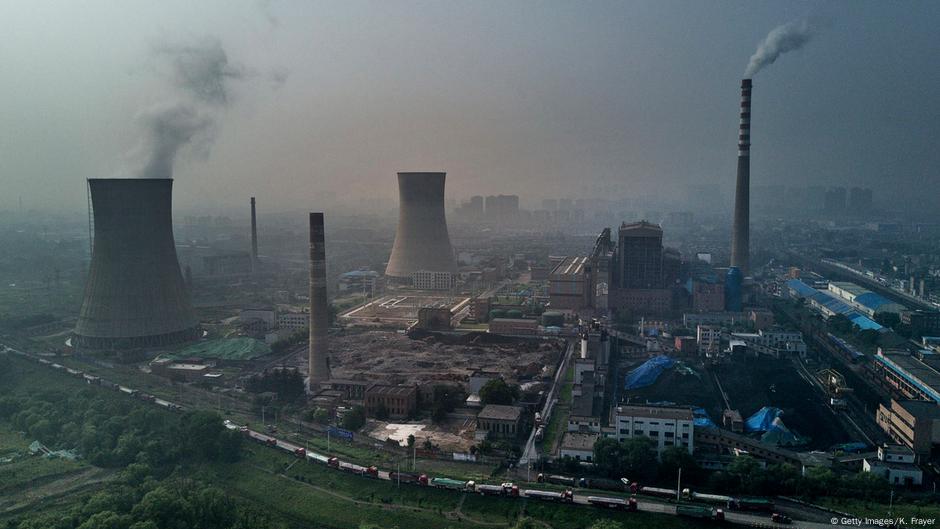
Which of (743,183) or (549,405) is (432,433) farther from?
(743,183)

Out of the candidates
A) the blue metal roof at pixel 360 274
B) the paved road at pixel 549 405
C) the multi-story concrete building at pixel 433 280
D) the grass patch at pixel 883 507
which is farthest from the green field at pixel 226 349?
the grass patch at pixel 883 507

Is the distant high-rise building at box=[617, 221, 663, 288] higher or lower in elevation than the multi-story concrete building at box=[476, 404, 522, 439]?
higher

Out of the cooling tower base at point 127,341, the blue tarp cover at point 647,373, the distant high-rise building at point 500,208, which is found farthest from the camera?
the distant high-rise building at point 500,208

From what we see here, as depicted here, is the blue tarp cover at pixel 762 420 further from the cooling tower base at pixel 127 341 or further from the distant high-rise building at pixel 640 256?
the cooling tower base at pixel 127 341

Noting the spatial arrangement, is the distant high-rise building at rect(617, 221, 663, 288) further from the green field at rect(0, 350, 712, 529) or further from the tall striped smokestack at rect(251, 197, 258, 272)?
the tall striped smokestack at rect(251, 197, 258, 272)

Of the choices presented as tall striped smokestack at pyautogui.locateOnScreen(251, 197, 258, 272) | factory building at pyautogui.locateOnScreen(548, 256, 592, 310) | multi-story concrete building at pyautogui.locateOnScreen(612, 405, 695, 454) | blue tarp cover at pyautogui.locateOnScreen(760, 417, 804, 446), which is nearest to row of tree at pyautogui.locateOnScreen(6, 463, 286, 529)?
multi-story concrete building at pyautogui.locateOnScreen(612, 405, 695, 454)

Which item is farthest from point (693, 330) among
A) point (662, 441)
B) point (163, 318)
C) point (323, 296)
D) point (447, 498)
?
point (163, 318)

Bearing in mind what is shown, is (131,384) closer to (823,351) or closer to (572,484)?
(572,484)
